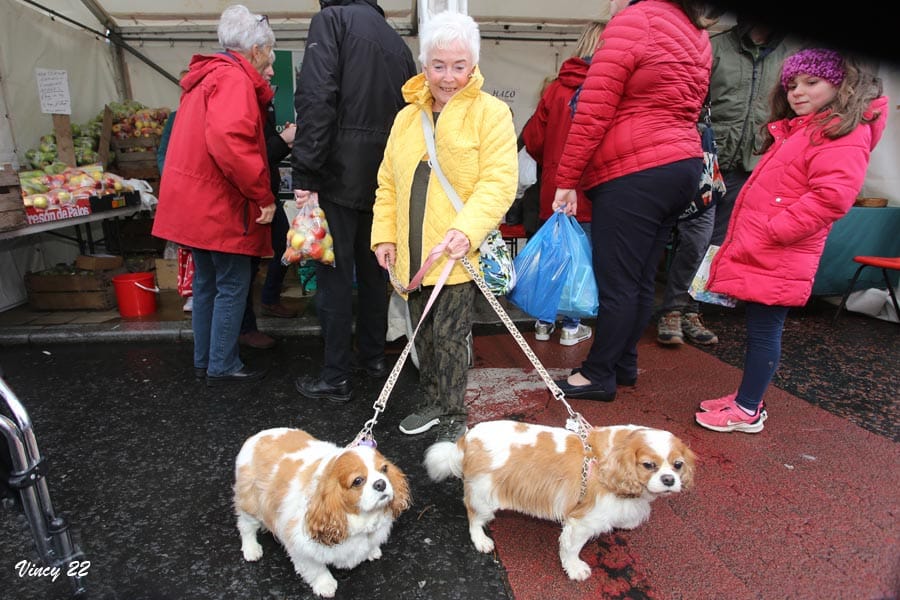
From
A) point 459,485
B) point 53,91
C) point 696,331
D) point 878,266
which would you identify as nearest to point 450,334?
point 459,485

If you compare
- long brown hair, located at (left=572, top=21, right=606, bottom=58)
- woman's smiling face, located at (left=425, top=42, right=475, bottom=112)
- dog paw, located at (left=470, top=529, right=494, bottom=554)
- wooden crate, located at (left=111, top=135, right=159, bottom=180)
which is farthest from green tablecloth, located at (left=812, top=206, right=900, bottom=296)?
wooden crate, located at (left=111, top=135, right=159, bottom=180)

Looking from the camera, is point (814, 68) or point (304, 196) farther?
point (304, 196)

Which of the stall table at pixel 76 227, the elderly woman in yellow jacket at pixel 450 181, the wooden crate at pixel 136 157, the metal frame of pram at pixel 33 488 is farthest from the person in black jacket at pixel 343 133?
the wooden crate at pixel 136 157

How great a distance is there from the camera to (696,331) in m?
4.47

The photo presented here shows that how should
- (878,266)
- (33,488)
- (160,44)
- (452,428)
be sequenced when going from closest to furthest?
(33,488) < (452,428) < (878,266) < (160,44)

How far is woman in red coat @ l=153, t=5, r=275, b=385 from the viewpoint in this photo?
3070 mm

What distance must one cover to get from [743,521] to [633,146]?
191 centimetres

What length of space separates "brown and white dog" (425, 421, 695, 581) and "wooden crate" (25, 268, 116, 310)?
4.66 metres

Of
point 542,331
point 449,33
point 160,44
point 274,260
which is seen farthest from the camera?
point 160,44

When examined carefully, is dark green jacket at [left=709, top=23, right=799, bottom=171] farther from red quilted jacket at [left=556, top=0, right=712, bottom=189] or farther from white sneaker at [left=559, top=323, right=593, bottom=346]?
white sneaker at [left=559, top=323, right=593, bottom=346]

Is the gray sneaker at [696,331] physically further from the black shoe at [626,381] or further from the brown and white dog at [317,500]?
the brown and white dog at [317,500]

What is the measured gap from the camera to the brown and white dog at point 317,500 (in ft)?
5.75

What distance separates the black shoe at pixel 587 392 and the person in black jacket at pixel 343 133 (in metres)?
1.44

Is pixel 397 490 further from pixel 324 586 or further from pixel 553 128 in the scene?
pixel 553 128
